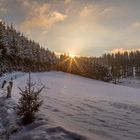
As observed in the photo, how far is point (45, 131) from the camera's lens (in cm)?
1155

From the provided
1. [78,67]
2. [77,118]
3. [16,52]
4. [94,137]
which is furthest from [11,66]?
[94,137]

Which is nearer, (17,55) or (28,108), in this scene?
(28,108)

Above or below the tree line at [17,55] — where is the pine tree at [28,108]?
below

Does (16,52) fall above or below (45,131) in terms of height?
above

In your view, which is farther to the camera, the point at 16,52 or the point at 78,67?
the point at 78,67

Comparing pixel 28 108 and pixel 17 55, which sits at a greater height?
pixel 17 55

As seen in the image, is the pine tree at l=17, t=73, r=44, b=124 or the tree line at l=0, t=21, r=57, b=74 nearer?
the pine tree at l=17, t=73, r=44, b=124

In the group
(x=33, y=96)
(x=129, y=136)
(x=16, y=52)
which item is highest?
(x=16, y=52)

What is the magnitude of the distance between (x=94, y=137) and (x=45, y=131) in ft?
7.06

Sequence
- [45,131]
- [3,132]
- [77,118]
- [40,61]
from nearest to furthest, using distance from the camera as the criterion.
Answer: [45,131], [3,132], [77,118], [40,61]

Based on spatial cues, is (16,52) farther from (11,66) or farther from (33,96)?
(33,96)

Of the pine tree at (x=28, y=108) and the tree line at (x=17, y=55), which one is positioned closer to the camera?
the pine tree at (x=28, y=108)

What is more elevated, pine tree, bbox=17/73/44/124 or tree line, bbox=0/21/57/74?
tree line, bbox=0/21/57/74

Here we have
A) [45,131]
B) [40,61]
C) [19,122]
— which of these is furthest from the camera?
[40,61]
